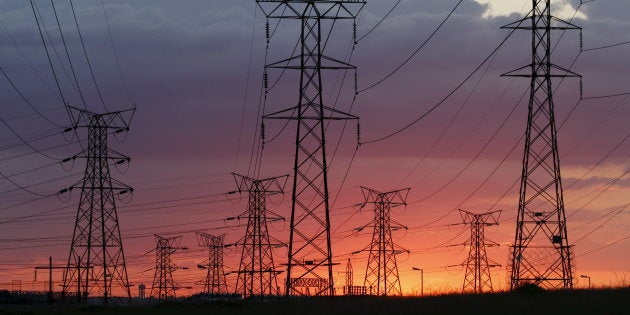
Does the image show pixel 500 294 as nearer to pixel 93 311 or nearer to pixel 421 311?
pixel 421 311

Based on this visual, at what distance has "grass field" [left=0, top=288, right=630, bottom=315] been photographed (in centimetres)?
4409

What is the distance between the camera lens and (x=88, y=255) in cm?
8469

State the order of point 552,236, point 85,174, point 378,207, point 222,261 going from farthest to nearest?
point 222,261 < point 378,207 < point 85,174 < point 552,236

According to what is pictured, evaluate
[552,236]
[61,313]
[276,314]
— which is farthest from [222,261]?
[276,314]

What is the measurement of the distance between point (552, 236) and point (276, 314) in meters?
27.1

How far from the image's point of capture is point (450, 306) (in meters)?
46.1

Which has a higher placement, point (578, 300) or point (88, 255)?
point (88, 255)

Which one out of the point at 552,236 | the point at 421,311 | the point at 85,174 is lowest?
the point at 421,311

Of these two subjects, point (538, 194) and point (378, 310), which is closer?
point (378, 310)

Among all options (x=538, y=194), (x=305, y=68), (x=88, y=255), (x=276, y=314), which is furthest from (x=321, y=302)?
(x=88, y=255)

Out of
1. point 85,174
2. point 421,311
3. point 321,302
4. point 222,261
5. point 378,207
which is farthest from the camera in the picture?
point 222,261

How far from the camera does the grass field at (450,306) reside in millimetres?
44094

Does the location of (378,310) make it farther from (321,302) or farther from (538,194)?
(538,194)

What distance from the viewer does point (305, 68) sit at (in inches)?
2441
